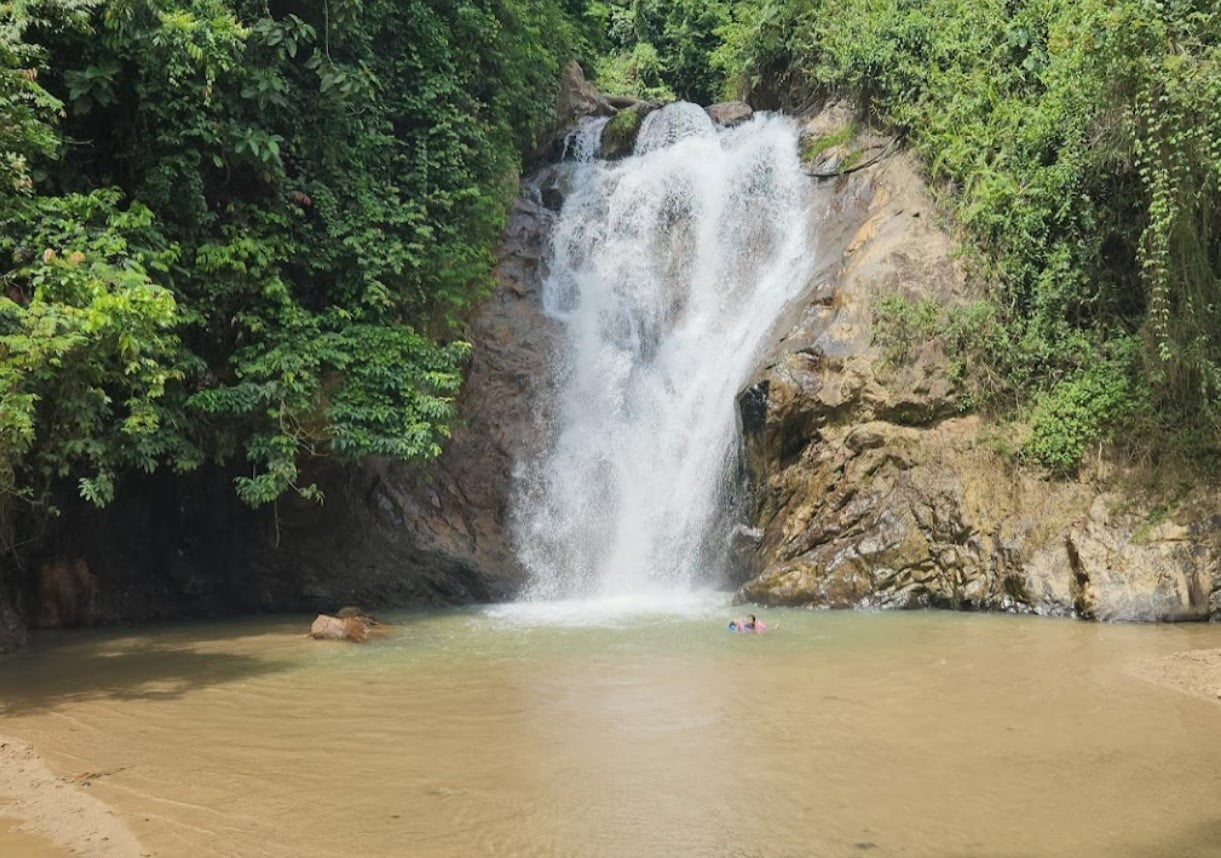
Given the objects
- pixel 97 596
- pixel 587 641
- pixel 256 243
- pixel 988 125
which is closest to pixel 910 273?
pixel 988 125

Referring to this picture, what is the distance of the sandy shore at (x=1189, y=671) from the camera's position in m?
6.66

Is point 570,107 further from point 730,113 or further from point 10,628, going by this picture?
point 10,628

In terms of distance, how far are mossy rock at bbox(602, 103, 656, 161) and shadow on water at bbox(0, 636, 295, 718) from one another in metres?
13.5

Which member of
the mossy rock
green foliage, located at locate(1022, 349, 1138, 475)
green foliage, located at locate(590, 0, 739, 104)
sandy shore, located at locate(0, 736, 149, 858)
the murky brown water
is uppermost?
green foliage, located at locate(590, 0, 739, 104)

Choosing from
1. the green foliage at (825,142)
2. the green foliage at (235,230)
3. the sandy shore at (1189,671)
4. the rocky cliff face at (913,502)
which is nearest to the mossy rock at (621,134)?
the green foliage at (825,142)

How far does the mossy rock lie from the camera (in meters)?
19.7

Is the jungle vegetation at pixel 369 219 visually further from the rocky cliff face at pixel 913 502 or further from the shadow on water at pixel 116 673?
the shadow on water at pixel 116 673

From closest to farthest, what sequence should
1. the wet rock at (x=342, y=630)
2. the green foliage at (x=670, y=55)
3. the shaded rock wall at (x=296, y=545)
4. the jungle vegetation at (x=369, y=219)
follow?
the jungle vegetation at (x=369, y=219), the wet rock at (x=342, y=630), the shaded rock wall at (x=296, y=545), the green foliage at (x=670, y=55)

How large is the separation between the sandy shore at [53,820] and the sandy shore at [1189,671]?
6745 mm

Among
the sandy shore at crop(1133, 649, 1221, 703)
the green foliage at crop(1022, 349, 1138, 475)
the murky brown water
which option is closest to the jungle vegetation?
the green foliage at crop(1022, 349, 1138, 475)

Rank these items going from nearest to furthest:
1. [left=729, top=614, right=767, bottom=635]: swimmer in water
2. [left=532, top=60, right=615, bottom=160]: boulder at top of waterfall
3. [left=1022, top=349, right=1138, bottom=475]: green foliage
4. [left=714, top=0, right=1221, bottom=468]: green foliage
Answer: [left=729, top=614, right=767, bottom=635]: swimmer in water → [left=714, top=0, right=1221, bottom=468]: green foliage → [left=1022, top=349, right=1138, bottom=475]: green foliage → [left=532, top=60, right=615, bottom=160]: boulder at top of waterfall

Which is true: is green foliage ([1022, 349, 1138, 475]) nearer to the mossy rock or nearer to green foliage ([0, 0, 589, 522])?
green foliage ([0, 0, 589, 522])

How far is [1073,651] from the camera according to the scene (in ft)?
27.1

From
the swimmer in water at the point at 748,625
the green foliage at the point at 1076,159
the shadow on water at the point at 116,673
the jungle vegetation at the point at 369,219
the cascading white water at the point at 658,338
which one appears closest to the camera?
the shadow on water at the point at 116,673
